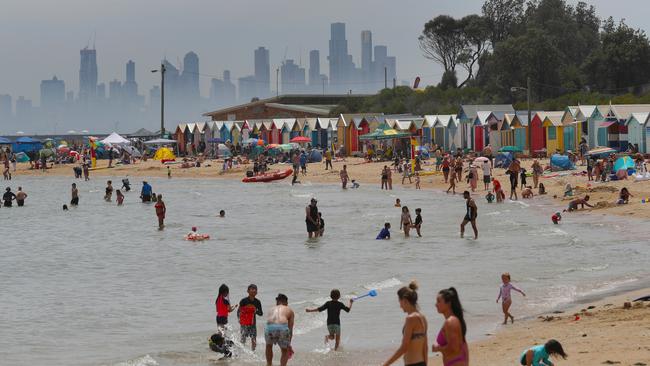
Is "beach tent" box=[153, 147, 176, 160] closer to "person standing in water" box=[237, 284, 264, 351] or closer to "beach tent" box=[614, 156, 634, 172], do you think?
"beach tent" box=[614, 156, 634, 172]

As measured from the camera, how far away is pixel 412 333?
9.09 metres

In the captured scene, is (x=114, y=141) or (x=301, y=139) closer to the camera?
(x=301, y=139)

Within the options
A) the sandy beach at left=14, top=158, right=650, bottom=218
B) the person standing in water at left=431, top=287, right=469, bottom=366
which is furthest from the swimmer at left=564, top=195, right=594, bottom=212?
the person standing in water at left=431, top=287, right=469, bottom=366

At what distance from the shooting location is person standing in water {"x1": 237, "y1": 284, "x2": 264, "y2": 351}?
1473 centimetres

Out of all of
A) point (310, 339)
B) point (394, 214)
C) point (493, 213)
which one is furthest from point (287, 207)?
point (310, 339)

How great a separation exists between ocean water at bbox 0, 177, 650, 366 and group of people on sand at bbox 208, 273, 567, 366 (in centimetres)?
39

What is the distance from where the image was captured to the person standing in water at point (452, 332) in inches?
340

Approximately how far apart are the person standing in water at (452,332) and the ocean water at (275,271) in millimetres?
5823

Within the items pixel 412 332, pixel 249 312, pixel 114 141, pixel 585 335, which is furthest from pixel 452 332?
pixel 114 141

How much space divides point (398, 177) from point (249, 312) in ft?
135

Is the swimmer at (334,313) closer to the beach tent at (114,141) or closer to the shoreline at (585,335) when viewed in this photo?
the shoreline at (585,335)

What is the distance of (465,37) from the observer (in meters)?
116

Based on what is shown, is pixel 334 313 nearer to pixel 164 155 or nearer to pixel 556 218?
pixel 556 218

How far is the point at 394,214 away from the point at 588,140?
18553mm
